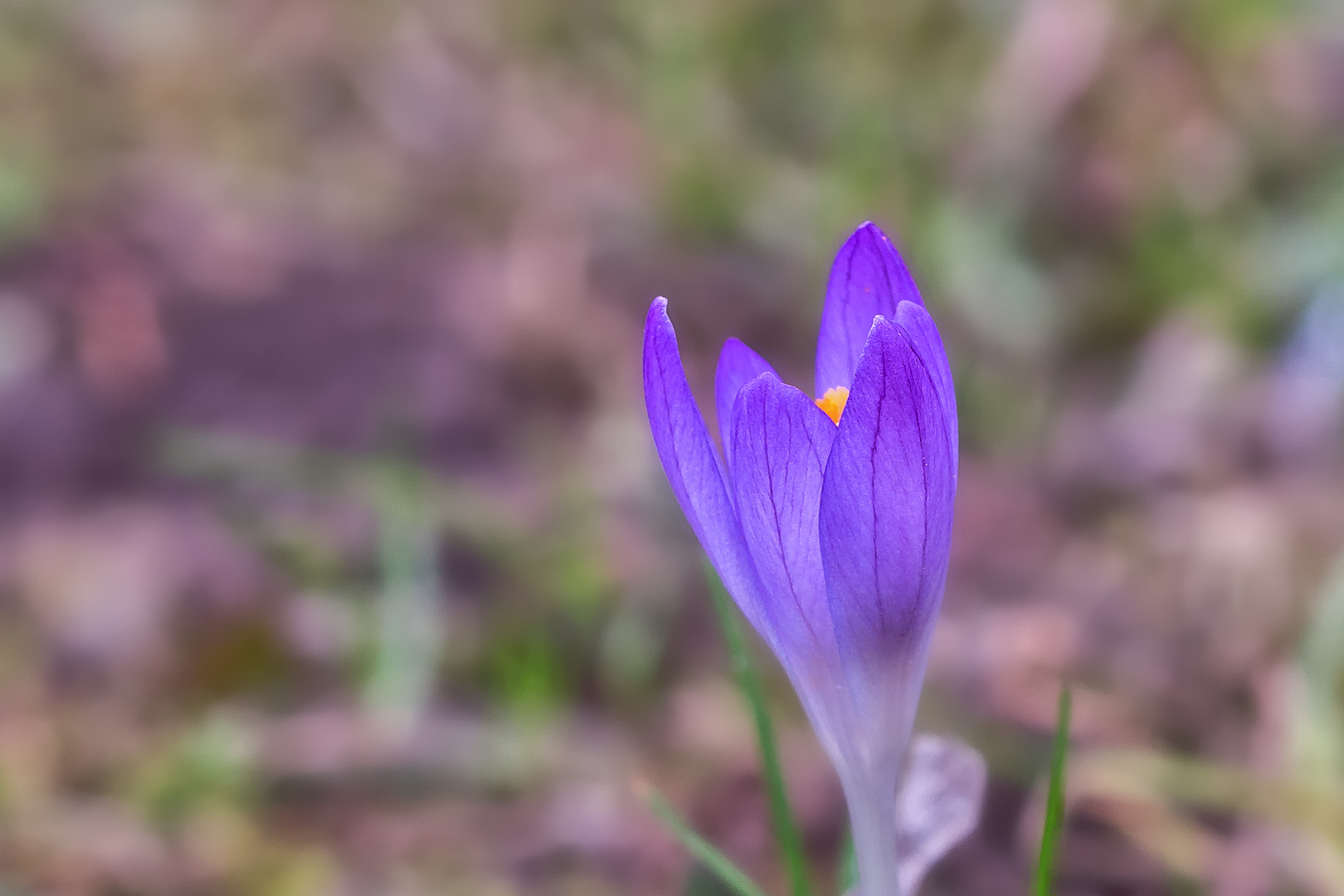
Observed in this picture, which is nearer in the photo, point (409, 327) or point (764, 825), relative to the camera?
point (764, 825)

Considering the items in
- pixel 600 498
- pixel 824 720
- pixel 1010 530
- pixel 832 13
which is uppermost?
pixel 832 13

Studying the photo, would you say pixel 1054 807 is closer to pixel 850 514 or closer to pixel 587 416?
Result: pixel 850 514

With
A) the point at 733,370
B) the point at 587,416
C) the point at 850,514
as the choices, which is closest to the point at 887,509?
the point at 850,514

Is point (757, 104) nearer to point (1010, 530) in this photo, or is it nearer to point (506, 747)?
point (1010, 530)

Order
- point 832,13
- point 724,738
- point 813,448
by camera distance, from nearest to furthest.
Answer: point 813,448 < point 724,738 < point 832,13

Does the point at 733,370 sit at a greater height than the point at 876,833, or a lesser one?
greater

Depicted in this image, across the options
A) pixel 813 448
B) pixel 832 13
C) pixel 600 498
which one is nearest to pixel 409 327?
pixel 600 498

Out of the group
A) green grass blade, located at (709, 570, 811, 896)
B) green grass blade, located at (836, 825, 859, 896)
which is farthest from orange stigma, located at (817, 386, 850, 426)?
green grass blade, located at (836, 825, 859, 896)
